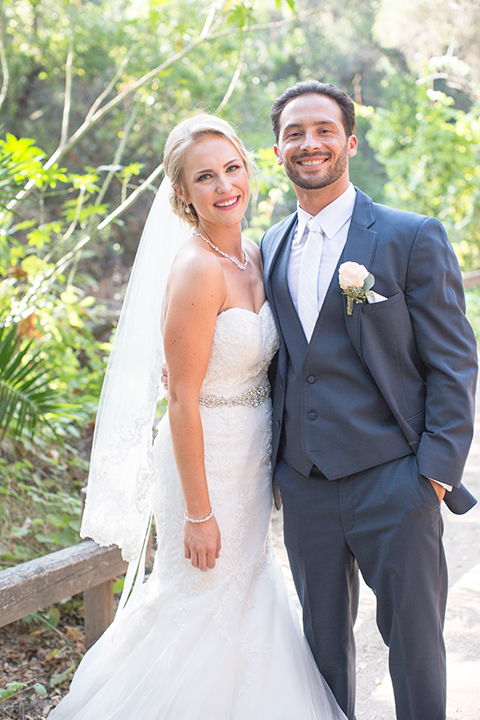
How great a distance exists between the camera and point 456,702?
2.36m

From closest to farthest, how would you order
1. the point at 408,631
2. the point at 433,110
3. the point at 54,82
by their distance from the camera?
1. the point at 408,631
2. the point at 54,82
3. the point at 433,110

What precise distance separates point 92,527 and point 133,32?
8244 mm

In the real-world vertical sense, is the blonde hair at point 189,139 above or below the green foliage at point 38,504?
above

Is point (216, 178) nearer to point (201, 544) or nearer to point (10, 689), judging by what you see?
point (201, 544)

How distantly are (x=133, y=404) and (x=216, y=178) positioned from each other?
36.3 inches

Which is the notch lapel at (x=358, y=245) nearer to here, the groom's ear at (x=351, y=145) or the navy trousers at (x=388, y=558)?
the groom's ear at (x=351, y=145)

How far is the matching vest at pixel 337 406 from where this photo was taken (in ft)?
6.39

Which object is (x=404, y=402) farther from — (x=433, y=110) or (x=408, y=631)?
(x=433, y=110)

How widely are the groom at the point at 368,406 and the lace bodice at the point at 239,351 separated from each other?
2.4 inches

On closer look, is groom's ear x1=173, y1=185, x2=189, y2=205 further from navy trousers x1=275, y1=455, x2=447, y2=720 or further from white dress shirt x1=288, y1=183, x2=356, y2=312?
navy trousers x1=275, y1=455, x2=447, y2=720

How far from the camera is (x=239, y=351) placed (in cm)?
209

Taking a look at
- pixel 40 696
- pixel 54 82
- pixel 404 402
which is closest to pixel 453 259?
pixel 404 402

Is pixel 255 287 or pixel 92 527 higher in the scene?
pixel 255 287

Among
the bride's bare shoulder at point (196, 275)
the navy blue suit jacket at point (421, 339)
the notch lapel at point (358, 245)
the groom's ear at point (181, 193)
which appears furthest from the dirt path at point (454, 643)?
the groom's ear at point (181, 193)
